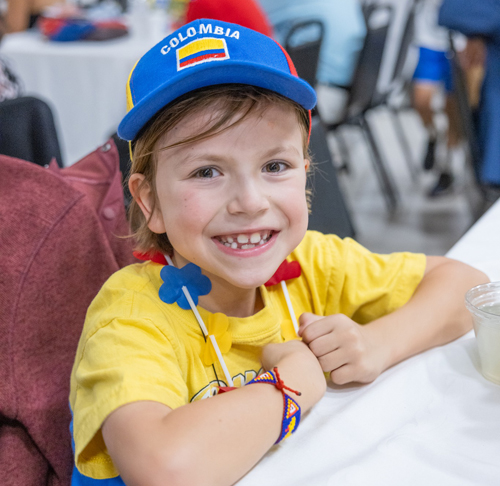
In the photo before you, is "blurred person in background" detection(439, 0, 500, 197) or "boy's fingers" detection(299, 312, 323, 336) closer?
"boy's fingers" detection(299, 312, 323, 336)

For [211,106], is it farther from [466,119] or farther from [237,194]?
[466,119]

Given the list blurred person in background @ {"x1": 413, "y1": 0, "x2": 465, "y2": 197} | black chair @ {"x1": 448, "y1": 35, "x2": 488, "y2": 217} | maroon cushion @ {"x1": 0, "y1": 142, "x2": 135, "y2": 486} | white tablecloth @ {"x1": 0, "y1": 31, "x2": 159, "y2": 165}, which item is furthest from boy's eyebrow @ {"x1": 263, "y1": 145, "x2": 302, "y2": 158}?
blurred person in background @ {"x1": 413, "y1": 0, "x2": 465, "y2": 197}

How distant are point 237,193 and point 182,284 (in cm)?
15

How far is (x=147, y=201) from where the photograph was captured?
0.80m

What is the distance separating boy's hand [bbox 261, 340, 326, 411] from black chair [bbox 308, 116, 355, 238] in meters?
0.44

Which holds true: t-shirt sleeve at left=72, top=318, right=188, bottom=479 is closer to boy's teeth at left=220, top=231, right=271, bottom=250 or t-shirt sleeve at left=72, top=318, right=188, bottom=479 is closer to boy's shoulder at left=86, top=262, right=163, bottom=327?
boy's shoulder at left=86, top=262, right=163, bottom=327

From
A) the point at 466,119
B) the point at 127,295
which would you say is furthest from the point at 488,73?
the point at 127,295

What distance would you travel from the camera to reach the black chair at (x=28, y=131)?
3.84 ft

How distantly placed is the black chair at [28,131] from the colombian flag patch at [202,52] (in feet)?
2.16

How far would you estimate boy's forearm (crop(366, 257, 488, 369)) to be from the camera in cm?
80

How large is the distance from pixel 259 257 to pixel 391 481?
0.98 ft

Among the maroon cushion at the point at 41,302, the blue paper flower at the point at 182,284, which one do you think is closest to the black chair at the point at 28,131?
the maroon cushion at the point at 41,302

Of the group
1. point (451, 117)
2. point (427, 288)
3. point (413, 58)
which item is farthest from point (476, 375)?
point (413, 58)

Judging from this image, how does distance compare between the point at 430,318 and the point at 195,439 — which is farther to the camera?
the point at 430,318
